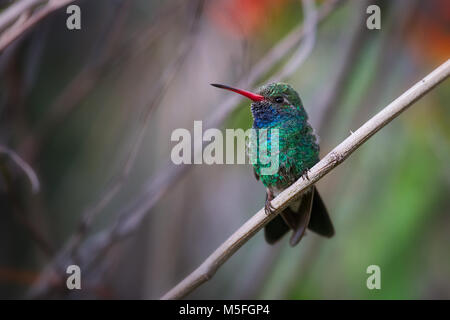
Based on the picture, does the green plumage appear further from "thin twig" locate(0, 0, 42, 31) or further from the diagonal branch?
"thin twig" locate(0, 0, 42, 31)

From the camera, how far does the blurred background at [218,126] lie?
2.91m

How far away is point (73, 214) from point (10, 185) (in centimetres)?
117

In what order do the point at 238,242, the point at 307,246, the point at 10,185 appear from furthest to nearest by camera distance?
the point at 307,246, the point at 10,185, the point at 238,242

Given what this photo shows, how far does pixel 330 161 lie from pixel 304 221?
0.69m

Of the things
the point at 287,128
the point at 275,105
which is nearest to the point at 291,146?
the point at 287,128

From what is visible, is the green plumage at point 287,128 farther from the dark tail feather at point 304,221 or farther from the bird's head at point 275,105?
the dark tail feather at point 304,221

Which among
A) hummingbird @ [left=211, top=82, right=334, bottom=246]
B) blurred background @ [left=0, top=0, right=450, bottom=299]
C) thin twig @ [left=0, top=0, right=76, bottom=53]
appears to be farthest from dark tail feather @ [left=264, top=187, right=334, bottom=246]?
thin twig @ [left=0, top=0, right=76, bottom=53]

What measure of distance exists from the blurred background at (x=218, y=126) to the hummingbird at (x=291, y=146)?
0.84 feet

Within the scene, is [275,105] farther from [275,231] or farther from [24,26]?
[24,26]

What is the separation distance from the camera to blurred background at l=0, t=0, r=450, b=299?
2.91 metres

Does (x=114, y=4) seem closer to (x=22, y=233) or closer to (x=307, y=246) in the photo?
(x=22, y=233)

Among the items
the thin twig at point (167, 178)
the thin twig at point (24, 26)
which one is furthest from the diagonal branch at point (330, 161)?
the thin twig at point (24, 26)

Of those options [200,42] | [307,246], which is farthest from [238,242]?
[200,42]

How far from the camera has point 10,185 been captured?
243 centimetres
